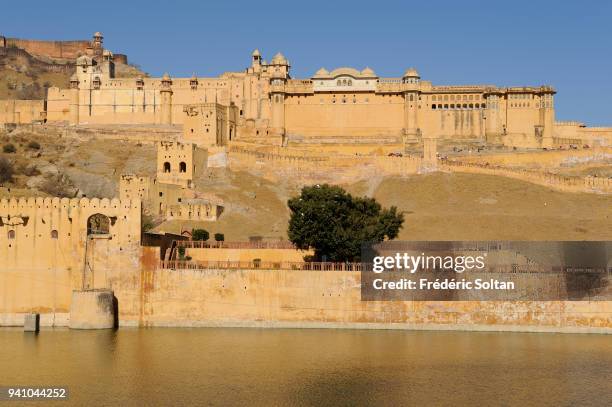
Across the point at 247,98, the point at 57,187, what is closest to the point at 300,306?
the point at 57,187

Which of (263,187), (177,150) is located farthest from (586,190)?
(177,150)

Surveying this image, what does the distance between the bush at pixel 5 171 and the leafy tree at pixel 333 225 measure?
33069 millimetres

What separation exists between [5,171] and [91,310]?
123 feet

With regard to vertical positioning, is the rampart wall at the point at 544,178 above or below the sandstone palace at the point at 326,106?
below

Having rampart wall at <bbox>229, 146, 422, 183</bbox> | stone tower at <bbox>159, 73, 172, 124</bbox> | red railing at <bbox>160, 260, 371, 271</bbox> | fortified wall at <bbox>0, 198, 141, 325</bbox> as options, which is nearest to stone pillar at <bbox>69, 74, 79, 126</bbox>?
stone tower at <bbox>159, 73, 172, 124</bbox>

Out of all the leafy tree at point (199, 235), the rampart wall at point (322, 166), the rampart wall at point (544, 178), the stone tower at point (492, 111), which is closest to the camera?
the leafy tree at point (199, 235)

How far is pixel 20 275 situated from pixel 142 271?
16.6ft

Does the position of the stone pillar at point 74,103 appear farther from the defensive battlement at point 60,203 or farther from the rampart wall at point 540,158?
the defensive battlement at point 60,203

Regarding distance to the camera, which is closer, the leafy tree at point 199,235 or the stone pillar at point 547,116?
the leafy tree at point 199,235

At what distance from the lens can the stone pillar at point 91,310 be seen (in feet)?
127

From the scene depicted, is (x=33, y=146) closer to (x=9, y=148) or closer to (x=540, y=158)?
(x=9, y=148)

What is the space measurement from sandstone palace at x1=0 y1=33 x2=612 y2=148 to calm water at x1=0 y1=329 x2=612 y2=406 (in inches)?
1932

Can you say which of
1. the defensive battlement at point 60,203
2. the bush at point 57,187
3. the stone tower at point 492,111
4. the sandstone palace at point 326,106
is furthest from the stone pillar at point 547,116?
the defensive battlement at point 60,203

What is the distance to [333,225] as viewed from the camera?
4475 centimetres
